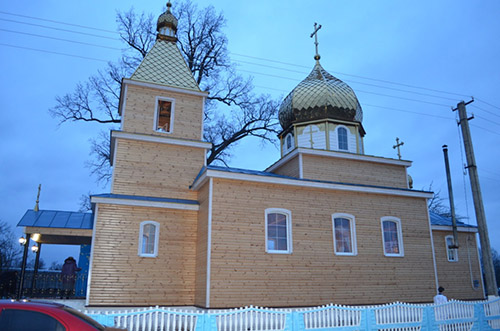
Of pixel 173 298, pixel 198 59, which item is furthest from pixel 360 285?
pixel 198 59

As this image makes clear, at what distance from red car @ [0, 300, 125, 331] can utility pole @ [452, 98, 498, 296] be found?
44.1 feet

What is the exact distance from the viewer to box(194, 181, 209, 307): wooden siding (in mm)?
12039

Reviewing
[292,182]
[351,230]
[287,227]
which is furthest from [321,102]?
[287,227]

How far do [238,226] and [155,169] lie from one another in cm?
396

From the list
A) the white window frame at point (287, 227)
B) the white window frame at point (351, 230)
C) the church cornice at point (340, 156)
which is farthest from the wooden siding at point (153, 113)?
the white window frame at point (351, 230)

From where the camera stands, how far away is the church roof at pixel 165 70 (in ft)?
51.1

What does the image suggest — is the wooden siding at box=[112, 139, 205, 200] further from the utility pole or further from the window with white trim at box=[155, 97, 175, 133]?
the utility pole

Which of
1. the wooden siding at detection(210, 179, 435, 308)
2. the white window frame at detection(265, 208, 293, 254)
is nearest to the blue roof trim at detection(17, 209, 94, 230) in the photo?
the wooden siding at detection(210, 179, 435, 308)

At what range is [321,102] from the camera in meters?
18.2

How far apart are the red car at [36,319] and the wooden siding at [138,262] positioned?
7.74 metres

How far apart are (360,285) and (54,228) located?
10.5m

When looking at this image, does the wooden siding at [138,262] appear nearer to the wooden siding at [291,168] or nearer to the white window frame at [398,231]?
the wooden siding at [291,168]

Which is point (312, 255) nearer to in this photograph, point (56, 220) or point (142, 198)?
point (142, 198)

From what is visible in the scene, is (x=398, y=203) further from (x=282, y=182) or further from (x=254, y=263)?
(x=254, y=263)
